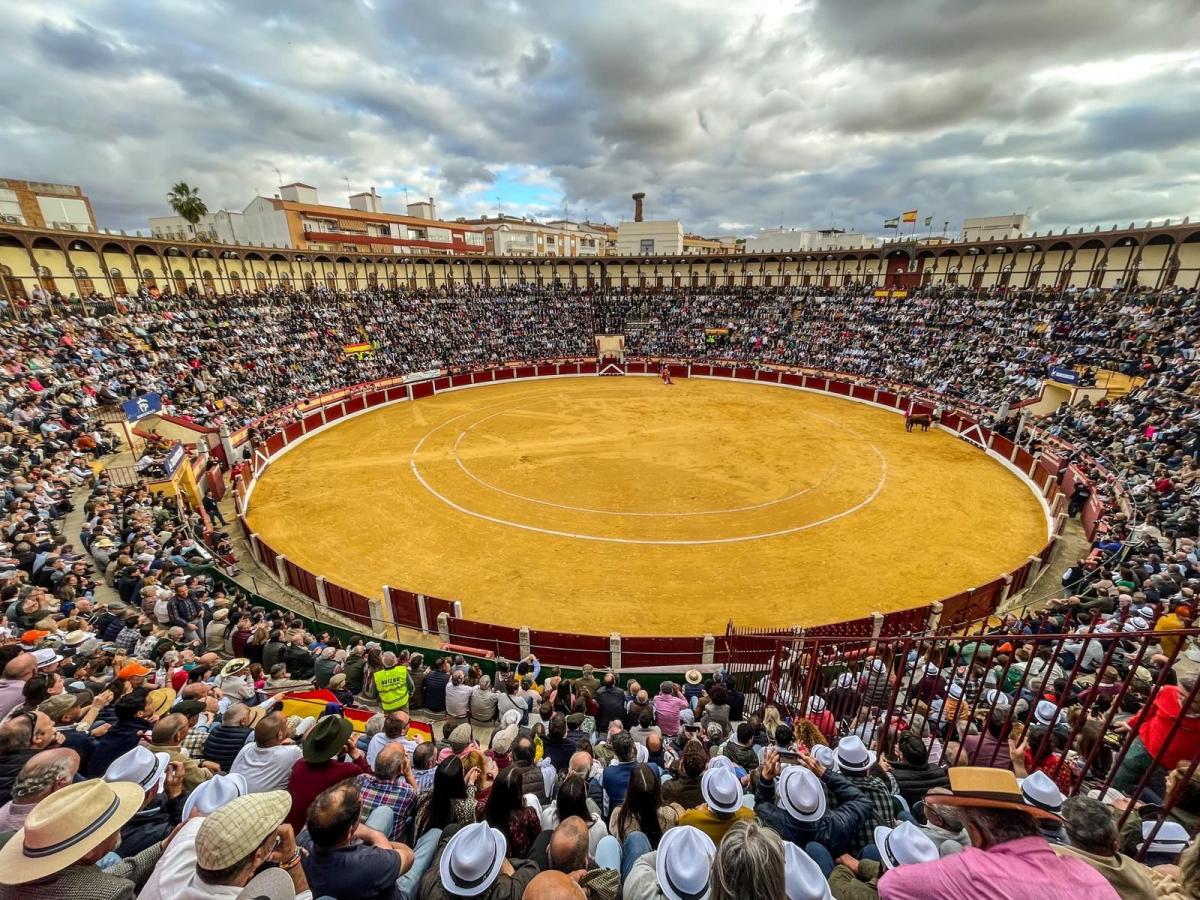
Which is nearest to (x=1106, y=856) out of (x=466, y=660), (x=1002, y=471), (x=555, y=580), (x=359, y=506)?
(x=466, y=660)

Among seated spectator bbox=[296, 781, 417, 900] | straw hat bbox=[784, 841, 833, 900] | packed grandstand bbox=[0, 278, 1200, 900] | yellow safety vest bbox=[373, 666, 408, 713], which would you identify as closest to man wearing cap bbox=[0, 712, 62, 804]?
packed grandstand bbox=[0, 278, 1200, 900]

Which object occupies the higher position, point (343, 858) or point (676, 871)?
point (676, 871)

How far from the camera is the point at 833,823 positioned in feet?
11.8

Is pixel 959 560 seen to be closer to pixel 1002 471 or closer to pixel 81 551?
pixel 1002 471

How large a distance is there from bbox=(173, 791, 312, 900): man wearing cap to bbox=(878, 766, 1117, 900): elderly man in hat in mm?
3041

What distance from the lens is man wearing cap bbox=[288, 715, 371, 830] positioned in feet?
13.3

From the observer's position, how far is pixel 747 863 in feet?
7.64

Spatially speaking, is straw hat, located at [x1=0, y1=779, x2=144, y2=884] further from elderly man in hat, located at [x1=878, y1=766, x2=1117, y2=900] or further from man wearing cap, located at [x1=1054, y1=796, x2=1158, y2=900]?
man wearing cap, located at [x1=1054, y1=796, x2=1158, y2=900]

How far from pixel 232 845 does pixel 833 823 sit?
11.7ft

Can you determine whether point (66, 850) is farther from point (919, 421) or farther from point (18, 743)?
point (919, 421)

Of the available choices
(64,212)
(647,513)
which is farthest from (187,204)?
(647,513)

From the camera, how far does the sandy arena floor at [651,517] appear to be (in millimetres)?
14539

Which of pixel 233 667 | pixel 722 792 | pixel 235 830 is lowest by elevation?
pixel 233 667

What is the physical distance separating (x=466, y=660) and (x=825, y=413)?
98.1 ft
